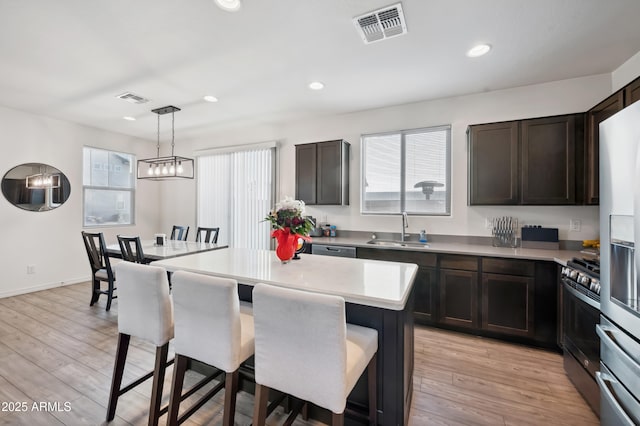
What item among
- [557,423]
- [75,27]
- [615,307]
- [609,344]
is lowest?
[557,423]

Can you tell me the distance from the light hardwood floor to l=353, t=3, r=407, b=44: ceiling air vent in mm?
2827

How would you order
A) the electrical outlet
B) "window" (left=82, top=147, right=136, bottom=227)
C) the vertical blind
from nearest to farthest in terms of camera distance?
the electrical outlet
the vertical blind
"window" (left=82, top=147, right=136, bottom=227)

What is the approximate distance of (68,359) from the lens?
248 cm

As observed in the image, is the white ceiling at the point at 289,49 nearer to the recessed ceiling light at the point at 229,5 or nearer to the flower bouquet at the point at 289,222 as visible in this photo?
the recessed ceiling light at the point at 229,5

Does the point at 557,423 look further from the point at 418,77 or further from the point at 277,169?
the point at 277,169

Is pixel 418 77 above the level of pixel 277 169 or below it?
above

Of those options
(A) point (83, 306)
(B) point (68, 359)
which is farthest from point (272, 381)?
(A) point (83, 306)

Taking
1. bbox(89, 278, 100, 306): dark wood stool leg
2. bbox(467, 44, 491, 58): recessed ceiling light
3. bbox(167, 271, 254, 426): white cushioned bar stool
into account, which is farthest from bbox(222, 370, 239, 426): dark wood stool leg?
bbox(89, 278, 100, 306): dark wood stool leg

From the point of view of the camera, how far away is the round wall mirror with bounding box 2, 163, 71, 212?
13.8ft

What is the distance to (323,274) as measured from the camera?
188 cm

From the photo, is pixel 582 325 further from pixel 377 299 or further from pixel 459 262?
pixel 377 299

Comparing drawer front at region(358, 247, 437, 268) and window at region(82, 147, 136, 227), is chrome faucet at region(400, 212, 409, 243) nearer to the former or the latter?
drawer front at region(358, 247, 437, 268)

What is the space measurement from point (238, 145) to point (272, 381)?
460 cm

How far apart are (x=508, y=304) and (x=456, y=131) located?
214 cm
